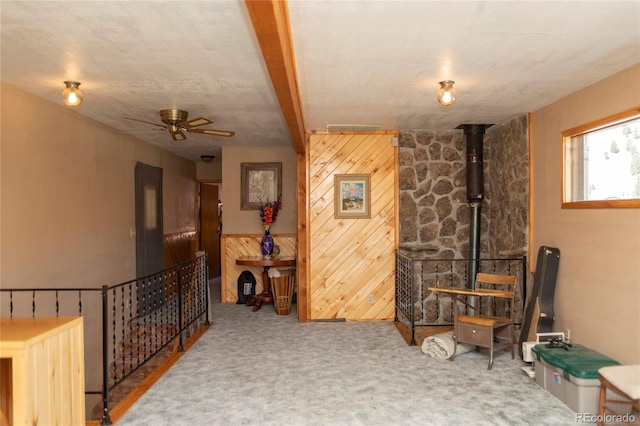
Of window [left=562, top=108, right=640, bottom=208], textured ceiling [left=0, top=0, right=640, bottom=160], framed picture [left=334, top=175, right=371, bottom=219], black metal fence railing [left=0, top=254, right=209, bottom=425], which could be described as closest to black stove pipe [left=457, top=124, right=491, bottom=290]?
textured ceiling [left=0, top=0, right=640, bottom=160]

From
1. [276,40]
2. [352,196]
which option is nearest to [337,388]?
[276,40]

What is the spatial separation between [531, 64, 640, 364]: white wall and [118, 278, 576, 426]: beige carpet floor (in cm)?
65

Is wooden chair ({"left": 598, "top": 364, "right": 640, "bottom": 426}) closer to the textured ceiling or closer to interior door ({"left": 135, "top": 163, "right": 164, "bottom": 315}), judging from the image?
the textured ceiling

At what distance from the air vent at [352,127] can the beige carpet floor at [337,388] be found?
2364 millimetres

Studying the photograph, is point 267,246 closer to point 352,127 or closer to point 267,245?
point 267,245

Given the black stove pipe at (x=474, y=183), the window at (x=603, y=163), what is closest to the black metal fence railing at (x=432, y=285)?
the black stove pipe at (x=474, y=183)

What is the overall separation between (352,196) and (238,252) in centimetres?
254

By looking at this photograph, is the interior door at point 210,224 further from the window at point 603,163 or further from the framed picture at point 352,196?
the window at point 603,163

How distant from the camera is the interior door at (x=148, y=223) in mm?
6466

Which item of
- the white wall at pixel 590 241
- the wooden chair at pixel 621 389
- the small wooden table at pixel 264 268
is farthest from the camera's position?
the small wooden table at pixel 264 268

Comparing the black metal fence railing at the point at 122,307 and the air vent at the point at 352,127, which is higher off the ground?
the air vent at the point at 352,127

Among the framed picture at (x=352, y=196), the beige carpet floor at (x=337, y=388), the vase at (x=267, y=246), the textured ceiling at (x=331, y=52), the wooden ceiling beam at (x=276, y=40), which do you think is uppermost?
the textured ceiling at (x=331, y=52)

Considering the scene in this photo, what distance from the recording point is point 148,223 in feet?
22.4

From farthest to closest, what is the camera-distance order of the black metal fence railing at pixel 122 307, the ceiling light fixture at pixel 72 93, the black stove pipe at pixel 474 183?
the black stove pipe at pixel 474 183
the black metal fence railing at pixel 122 307
the ceiling light fixture at pixel 72 93
